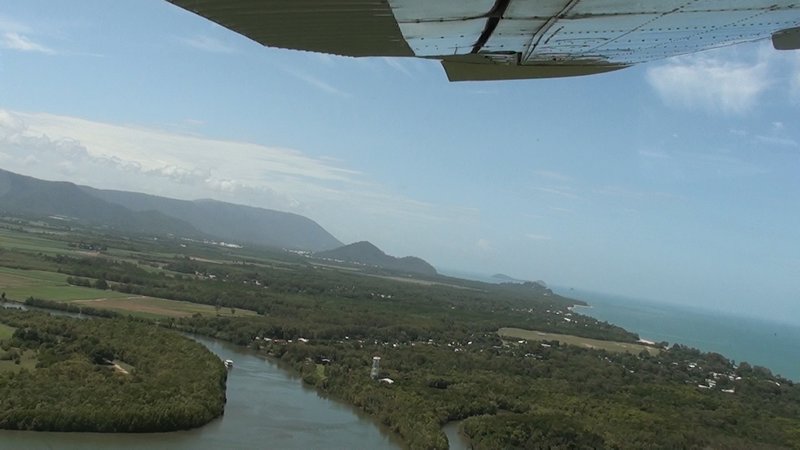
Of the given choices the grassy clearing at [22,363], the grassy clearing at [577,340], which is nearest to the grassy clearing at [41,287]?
the grassy clearing at [22,363]

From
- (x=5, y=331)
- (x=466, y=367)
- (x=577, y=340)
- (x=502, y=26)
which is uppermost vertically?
(x=502, y=26)

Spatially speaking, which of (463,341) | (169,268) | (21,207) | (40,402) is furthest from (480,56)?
(21,207)

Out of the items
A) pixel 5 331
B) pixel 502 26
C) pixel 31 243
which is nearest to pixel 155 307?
pixel 5 331

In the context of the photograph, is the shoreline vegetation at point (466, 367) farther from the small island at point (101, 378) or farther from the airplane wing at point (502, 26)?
the airplane wing at point (502, 26)

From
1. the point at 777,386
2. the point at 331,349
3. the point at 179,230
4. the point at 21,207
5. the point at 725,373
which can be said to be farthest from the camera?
the point at 179,230

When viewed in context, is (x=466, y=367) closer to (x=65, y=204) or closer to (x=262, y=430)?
(x=262, y=430)

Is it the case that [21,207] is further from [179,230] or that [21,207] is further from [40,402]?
[40,402]
